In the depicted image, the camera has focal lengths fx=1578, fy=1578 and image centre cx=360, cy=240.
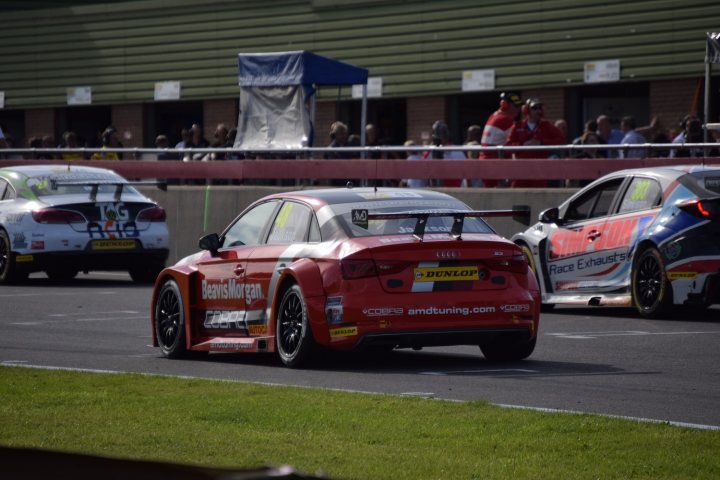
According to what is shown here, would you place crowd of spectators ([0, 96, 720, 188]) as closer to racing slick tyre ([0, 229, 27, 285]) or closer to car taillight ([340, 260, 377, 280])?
racing slick tyre ([0, 229, 27, 285])

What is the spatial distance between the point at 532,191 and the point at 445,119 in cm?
1341

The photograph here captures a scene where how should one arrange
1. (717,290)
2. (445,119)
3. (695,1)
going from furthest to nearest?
(445,119) → (695,1) → (717,290)

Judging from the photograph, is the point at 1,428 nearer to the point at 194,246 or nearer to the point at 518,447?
the point at 518,447

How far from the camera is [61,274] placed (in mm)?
22484

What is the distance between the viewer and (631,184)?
15875mm

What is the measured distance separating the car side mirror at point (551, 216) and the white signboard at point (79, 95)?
83.0ft

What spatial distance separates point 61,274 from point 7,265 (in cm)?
144

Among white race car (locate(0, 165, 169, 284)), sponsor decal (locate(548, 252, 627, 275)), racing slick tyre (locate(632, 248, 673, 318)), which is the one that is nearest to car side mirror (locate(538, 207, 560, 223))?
sponsor decal (locate(548, 252, 627, 275))

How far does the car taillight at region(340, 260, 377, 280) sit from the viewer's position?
1116 centimetres

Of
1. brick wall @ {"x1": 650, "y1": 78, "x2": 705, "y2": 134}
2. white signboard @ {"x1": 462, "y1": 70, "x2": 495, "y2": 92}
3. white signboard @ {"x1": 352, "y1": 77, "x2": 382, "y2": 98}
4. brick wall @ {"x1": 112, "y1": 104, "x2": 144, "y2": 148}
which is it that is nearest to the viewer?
brick wall @ {"x1": 650, "y1": 78, "x2": 705, "y2": 134}

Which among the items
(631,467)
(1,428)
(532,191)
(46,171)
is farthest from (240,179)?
(631,467)

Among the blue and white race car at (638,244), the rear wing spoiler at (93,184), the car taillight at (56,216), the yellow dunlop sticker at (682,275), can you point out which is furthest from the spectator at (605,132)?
the yellow dunlop sticker at (682,275)

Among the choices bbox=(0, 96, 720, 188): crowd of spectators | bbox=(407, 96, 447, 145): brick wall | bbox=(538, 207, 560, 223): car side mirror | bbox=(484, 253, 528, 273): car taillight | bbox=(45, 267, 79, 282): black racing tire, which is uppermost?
bbox=(407, 96, 447, 145): brick wall

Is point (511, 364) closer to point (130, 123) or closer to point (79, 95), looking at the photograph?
point (130, 123)
